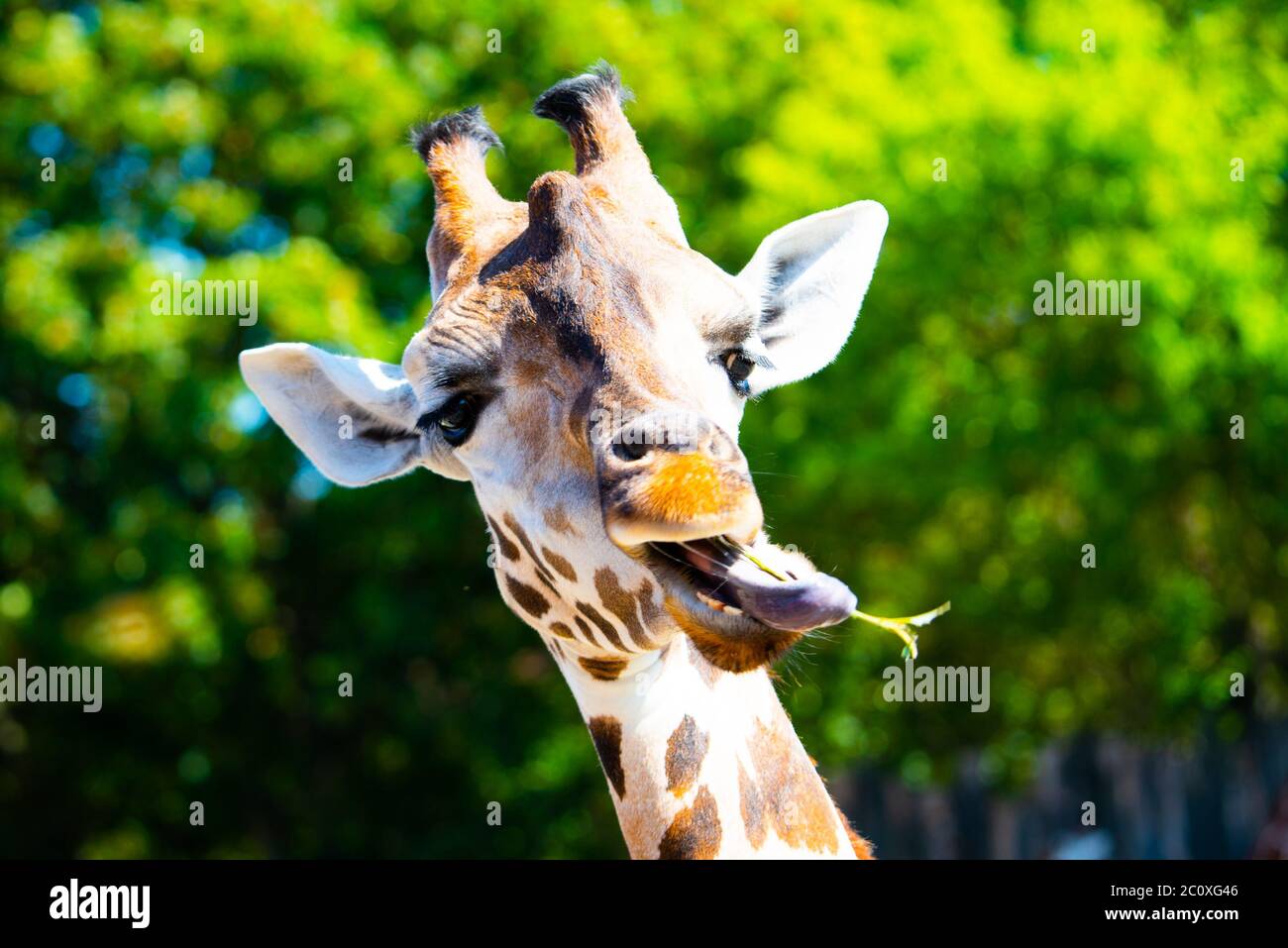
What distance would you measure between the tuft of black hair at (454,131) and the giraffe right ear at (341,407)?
578mm

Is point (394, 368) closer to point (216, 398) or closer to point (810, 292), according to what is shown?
point (810, 292)

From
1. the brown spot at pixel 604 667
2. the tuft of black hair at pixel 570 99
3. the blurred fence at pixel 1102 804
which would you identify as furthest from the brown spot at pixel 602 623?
the blurred fence at pixel 1102 804

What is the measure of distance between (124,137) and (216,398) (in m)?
2.94

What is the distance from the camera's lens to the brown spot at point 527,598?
374 cm

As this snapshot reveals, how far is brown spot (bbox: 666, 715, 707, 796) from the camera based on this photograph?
366 cm

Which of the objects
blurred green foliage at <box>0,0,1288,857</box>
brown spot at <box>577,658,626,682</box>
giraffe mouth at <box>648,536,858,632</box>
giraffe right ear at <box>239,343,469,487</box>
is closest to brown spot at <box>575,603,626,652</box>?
brown spot at <box>577,658,626,682</box>

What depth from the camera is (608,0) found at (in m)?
14.5

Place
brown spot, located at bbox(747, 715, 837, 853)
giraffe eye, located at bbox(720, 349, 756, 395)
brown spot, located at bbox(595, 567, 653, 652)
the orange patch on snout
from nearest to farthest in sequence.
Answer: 1. the orange patch on snout
2. brown spot, located at bbox(595, 567, 653, 652)
3. giraffe eye, located at bbox(720, 349, 756, 395)
4. brown spot, located at bbox(747, 715, 837, 853)

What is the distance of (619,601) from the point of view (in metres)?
3.49

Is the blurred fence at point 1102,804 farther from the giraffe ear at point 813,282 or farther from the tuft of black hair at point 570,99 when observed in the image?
the tuft of black hair at point 570,99

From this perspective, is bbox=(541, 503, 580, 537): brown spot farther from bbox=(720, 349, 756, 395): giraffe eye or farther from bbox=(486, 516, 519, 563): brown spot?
bbox=(720, 349, 756, 395): giraffe eye

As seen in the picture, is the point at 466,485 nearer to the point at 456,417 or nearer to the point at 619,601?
the point at 456,417

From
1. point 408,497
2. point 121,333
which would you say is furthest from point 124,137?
point 408,497
